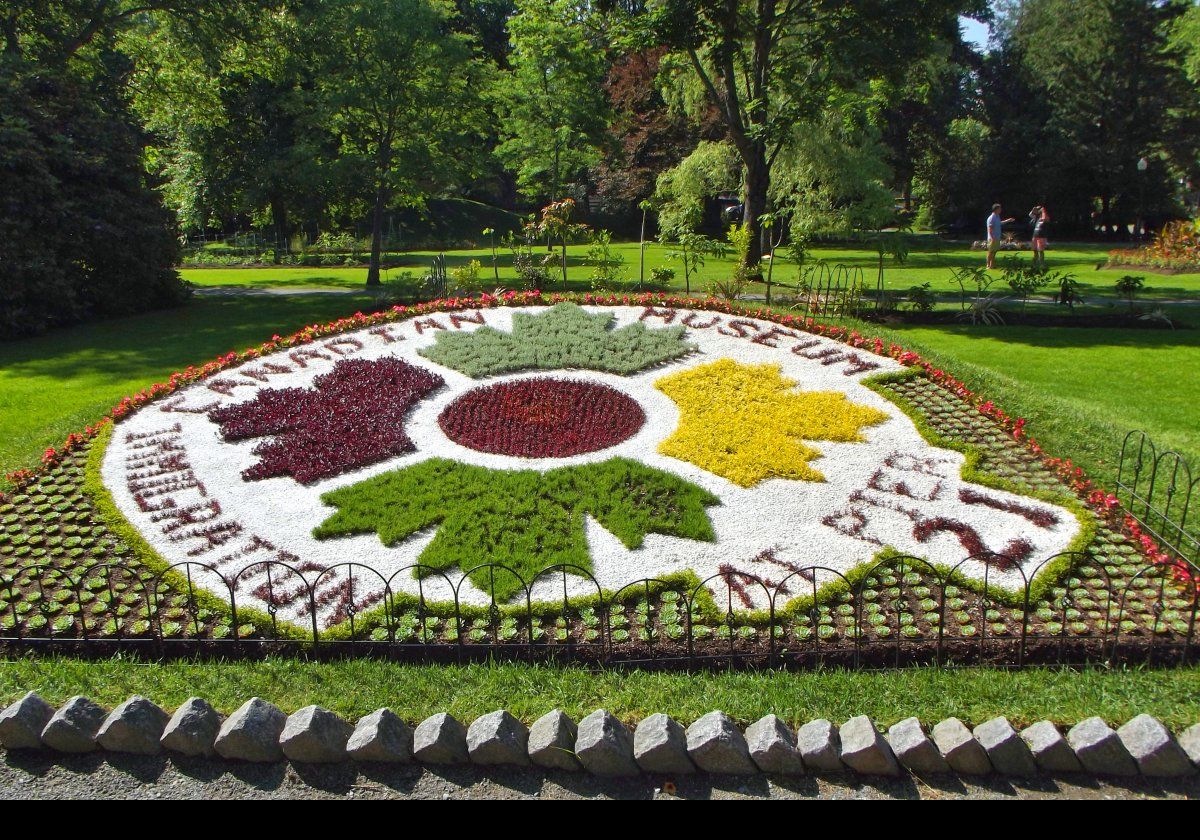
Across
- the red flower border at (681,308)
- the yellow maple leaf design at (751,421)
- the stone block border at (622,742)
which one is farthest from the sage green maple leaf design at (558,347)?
the stone block border at (622,742)

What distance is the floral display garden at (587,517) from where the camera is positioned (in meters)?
6.07

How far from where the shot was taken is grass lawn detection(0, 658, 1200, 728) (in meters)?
4.91

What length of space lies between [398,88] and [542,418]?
1366 centimetres

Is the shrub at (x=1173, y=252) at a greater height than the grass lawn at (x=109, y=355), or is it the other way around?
the shrub at (x=1173, y=252)

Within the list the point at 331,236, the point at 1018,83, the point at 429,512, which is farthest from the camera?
the point at 1018,83

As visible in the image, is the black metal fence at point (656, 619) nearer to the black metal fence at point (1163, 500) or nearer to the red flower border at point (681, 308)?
the black metal fence at point (1163, 500)

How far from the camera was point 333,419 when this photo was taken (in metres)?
10.2

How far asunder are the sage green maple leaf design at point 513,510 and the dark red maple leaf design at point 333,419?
78 centimetres

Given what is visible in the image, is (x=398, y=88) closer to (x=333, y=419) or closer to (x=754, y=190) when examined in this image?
(x=754, y=190)

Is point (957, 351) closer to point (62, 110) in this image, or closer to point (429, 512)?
point (429, 512)

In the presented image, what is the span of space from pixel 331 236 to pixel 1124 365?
30.4 meters

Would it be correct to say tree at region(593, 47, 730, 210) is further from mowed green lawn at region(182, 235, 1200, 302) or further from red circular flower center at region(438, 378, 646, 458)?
red circular flower center at region(438, 378, 646, 458)
